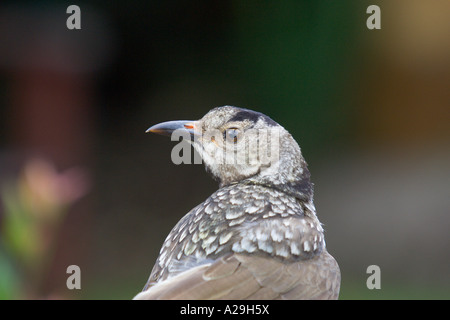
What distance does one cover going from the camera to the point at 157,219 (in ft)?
26.6

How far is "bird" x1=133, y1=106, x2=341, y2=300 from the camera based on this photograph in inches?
98.0

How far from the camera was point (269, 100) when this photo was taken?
7430 millimetres

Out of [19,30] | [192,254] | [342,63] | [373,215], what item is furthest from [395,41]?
[192,254]

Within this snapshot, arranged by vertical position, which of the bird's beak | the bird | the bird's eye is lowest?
the bird

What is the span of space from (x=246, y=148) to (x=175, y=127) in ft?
1.11

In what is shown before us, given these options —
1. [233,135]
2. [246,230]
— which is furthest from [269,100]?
[246,230]

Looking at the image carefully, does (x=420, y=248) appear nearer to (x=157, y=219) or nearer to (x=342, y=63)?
(x=342, y=63)

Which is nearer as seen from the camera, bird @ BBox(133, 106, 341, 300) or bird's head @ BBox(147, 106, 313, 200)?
bird @ BBox(133, 106, 341, 300)

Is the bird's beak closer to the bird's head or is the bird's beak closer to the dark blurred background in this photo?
the bird's head

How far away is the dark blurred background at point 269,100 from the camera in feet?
21.0

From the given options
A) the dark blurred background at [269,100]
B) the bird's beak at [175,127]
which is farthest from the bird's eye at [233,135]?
the dark blurred background at [269,100]

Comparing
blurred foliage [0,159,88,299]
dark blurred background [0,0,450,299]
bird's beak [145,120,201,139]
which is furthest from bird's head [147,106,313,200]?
dark blurred background [0,0,450,299]

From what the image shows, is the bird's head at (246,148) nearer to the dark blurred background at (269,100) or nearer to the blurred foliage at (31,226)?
the blurred foliage at (31,226)

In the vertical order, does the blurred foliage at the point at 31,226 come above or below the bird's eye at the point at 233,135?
below
